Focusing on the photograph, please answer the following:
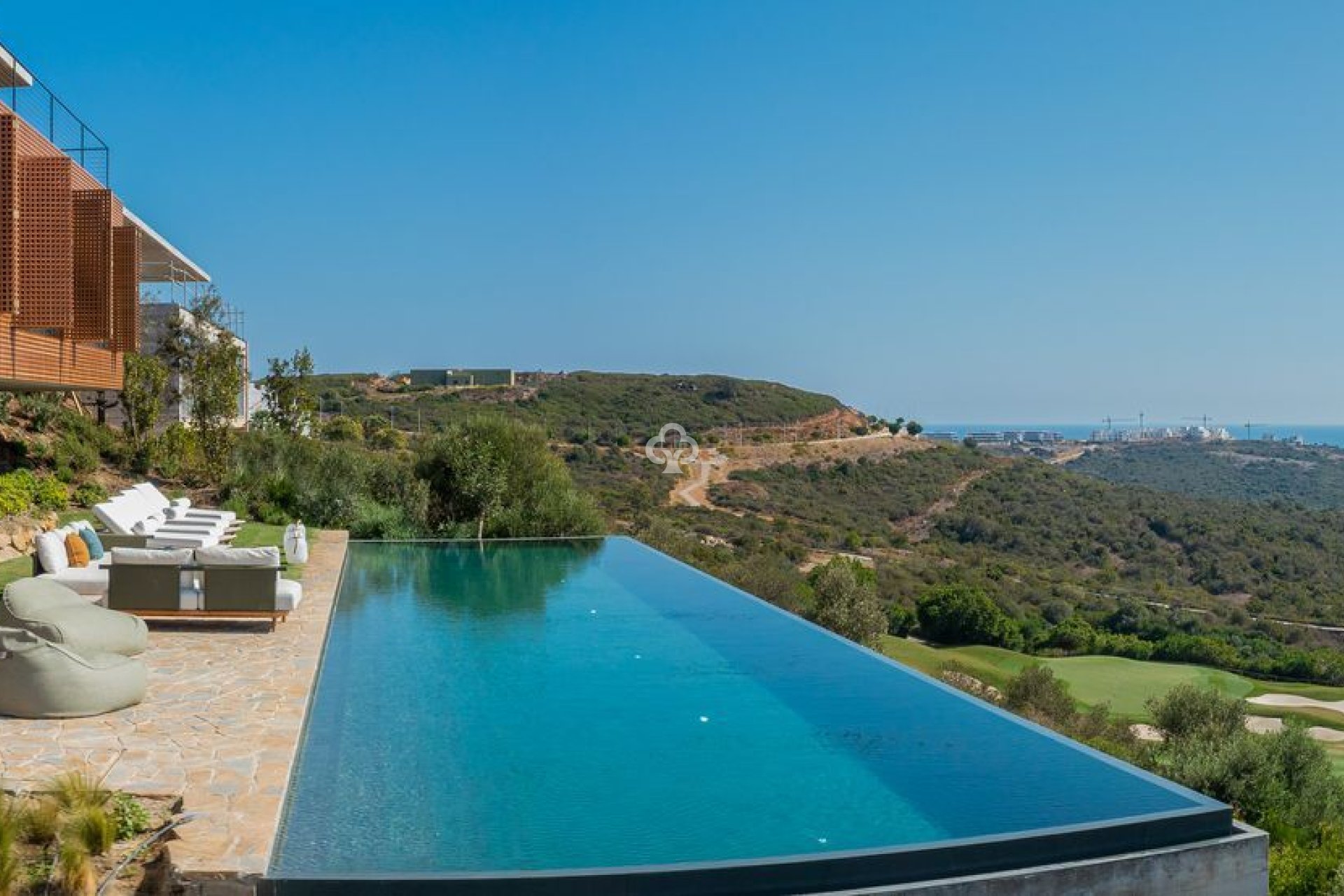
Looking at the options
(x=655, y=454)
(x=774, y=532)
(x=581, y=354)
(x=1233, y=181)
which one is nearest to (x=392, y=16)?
(x=1233, y=181)

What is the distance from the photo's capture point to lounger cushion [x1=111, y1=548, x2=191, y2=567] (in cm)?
821

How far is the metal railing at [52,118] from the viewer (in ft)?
48.6

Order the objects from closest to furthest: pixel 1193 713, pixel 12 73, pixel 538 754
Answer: pixel 538 754 < pixel 1193 713 < pixel 12 73

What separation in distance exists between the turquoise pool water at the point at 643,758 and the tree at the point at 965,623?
2016 cm

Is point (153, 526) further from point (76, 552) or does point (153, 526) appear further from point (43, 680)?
point (43, 680)

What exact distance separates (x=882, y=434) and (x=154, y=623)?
2261 inches

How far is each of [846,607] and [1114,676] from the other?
1007 cm

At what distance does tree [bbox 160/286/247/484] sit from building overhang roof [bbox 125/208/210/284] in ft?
7.01

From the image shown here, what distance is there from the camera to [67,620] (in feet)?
20.9

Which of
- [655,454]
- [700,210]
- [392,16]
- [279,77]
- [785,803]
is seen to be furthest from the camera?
[655,454]

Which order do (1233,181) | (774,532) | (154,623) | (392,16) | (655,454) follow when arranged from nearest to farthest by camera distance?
1. (154,623)
2. (392,16)
3. (1233,181)
4. (774,532)
5. (655,454)

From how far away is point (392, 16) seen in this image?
17891 mm

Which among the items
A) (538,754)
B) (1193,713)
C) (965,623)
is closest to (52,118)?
(538,754)

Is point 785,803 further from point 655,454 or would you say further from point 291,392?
point 655,454
